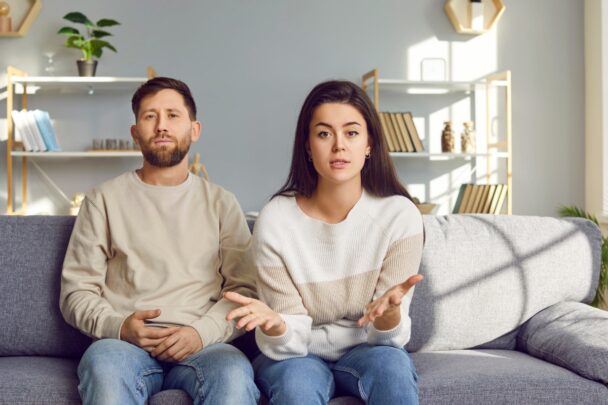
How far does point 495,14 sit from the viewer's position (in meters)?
4.62

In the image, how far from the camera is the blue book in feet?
13.5

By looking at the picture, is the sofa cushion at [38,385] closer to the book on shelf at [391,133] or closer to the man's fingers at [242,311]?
the man's fingers at [242,311]

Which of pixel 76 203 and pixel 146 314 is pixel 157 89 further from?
pixel 76 203

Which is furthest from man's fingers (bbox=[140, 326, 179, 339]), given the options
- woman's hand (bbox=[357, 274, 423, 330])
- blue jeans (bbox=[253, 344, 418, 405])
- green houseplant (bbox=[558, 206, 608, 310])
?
green houseplant (bbox=[558, 206, 608, 310])

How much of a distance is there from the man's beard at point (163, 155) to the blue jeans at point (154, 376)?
1.58 ft

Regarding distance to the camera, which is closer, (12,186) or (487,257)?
(487,257)

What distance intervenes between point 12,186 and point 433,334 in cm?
297

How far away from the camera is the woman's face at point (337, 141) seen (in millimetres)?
1788

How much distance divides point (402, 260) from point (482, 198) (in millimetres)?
A: 2687

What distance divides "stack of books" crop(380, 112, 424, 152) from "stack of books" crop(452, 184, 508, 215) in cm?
36

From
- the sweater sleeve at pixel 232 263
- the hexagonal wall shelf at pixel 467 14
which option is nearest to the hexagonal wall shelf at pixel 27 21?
the hexagonal wall shelf at pixel 467 14

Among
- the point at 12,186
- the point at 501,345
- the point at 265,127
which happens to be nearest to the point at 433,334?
the point at 501,345

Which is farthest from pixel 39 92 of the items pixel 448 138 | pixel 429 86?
pixel 448 138

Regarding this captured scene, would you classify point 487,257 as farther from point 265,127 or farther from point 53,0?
point 53,0
